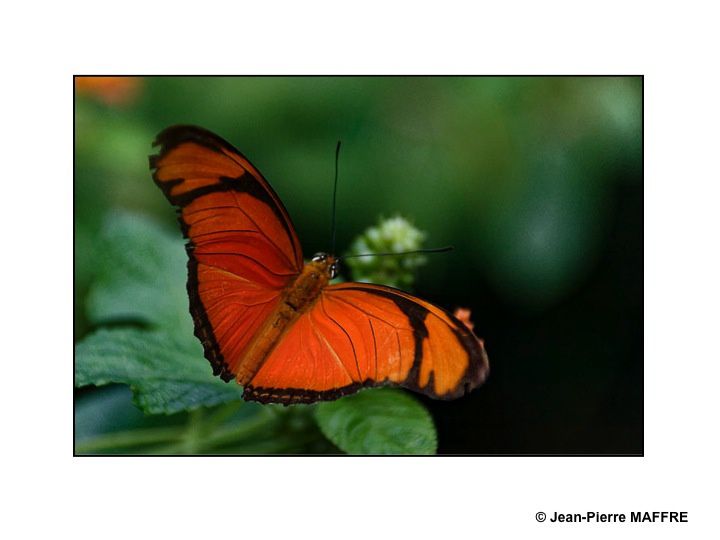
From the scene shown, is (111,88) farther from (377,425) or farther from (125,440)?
(377,425)

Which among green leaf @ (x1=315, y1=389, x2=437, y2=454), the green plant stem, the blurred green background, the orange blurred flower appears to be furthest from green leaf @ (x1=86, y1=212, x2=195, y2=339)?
green leaf @ (x1=315, y1=389, x2=437, y2=454)

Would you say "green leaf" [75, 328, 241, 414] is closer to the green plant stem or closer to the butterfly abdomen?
the butterfly abdomen

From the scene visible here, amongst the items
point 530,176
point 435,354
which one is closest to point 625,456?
point 435,354

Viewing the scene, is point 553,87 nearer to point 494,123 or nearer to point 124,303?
point 494,123

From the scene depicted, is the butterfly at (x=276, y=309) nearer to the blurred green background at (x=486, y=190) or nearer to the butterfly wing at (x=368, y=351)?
the butterfly wing at (x=368, y=351)

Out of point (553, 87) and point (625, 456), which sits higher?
point (553, 87)

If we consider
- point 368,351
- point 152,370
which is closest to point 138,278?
point 152,370
